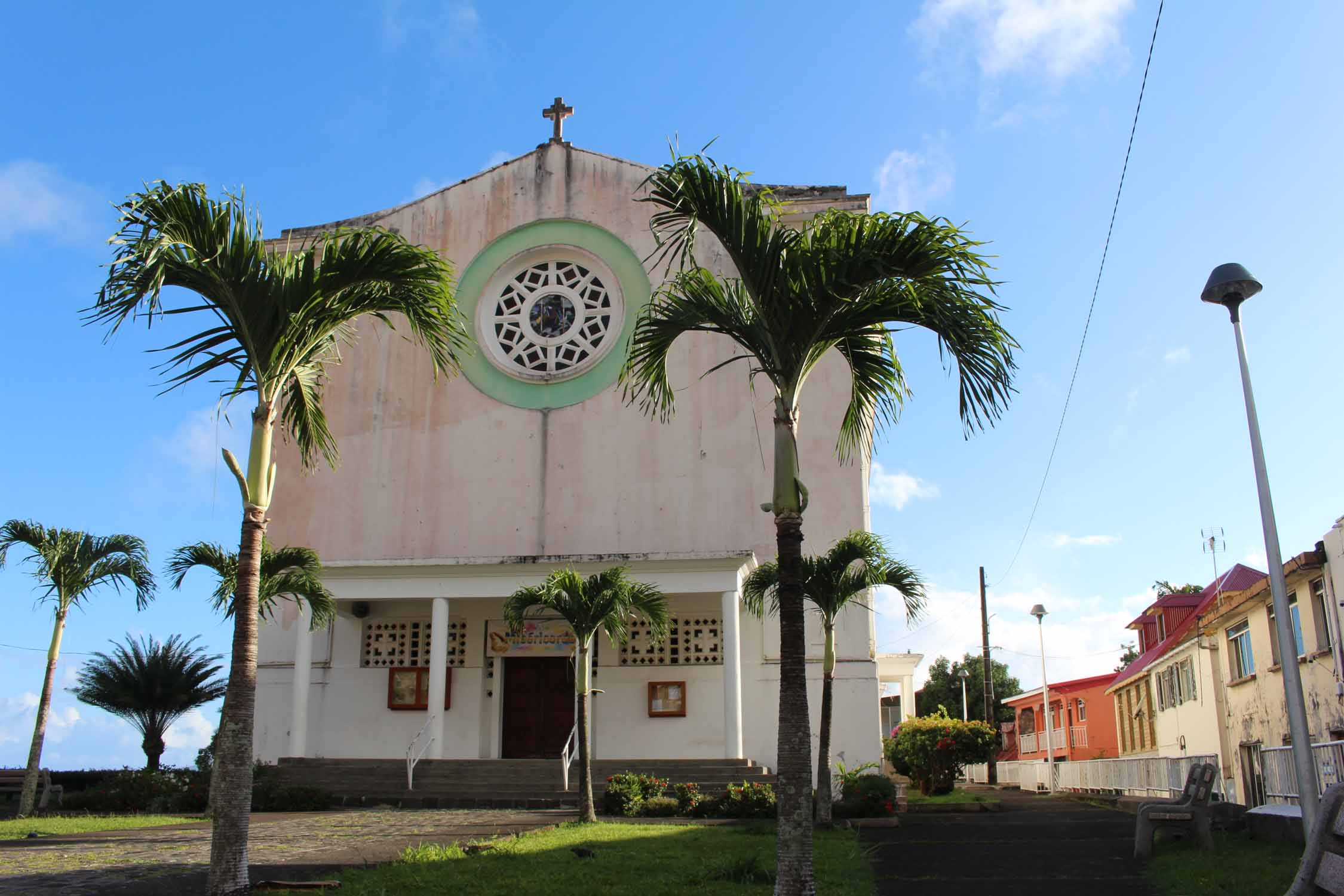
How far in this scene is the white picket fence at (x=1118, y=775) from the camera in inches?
635

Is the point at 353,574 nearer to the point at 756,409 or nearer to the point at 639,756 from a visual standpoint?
the point at 639,756

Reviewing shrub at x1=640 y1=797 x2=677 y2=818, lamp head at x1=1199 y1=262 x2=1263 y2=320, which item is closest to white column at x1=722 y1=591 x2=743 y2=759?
shrub at x1=640 y1=797 x2=677 y2=818

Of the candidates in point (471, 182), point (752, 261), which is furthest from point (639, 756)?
point (752, 261)

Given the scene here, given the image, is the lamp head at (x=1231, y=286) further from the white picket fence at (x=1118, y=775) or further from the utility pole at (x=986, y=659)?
the utility pole at (x=986, y=659)

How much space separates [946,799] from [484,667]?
937 centimetres

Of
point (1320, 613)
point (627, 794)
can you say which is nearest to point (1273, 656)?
point (1320, 613)

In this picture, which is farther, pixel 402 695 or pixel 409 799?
pixel 402 695

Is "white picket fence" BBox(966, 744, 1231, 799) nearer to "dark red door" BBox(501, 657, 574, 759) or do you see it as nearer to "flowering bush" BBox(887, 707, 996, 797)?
"flowering bush" BBox(887, 707, 996, 797)

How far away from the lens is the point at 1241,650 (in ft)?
67.6

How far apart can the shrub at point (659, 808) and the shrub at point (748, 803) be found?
2.13ft

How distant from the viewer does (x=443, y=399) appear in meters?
23.4

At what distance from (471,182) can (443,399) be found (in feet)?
17.1

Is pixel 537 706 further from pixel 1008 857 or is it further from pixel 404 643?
pixel 1008 857

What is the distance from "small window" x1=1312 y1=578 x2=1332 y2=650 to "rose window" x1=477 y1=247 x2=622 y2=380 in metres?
13.7
